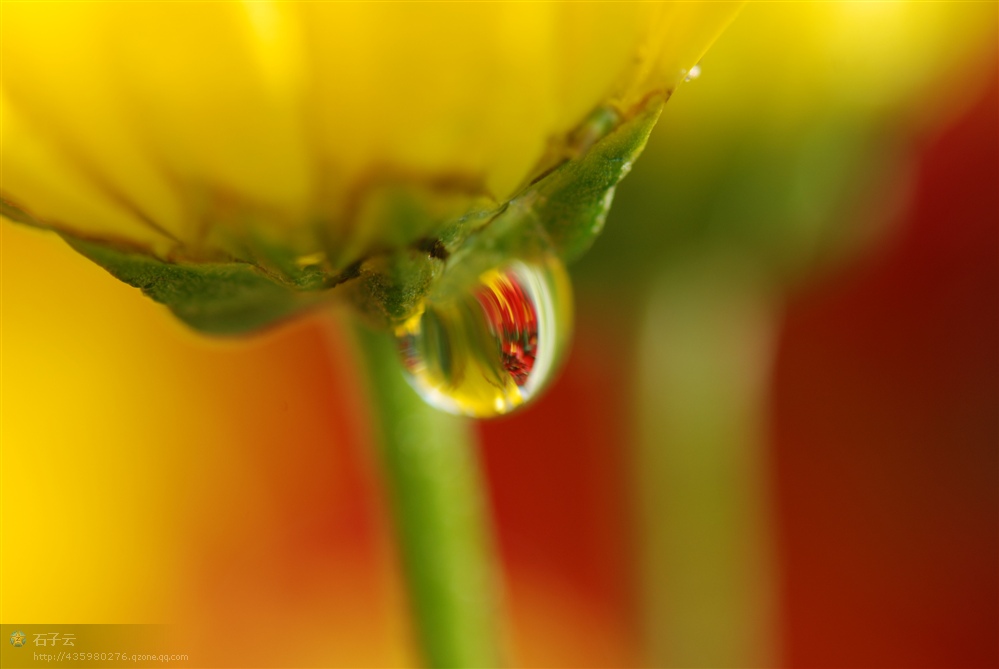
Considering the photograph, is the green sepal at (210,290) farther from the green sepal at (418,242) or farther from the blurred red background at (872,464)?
the blurred red background at (872,464)

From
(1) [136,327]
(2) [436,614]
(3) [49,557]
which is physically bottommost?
(2) [436,614]

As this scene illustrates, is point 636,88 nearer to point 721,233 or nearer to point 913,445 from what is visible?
point 721,233

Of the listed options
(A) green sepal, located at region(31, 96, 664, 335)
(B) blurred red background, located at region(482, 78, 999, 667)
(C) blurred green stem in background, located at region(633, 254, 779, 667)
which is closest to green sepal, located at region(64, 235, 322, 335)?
(A) green sepal, located at region(31, 96, 664, 335)

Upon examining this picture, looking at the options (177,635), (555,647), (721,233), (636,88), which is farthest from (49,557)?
(636,88)

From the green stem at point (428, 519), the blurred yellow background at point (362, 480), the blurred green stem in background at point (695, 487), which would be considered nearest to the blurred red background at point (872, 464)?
the blurred yellow background at point (362, 480)

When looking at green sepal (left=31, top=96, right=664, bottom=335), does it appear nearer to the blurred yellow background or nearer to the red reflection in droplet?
the red reflection in droplet

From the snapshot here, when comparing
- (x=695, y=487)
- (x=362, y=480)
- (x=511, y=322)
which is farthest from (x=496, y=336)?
(x=362, y=480)
